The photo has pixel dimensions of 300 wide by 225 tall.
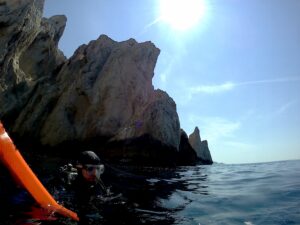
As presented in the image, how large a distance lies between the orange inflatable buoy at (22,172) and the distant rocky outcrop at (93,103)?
2305 centimetres

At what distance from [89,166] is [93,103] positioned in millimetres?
24307

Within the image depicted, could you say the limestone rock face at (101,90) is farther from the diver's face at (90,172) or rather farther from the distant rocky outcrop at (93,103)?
the diver's face at (90,172)

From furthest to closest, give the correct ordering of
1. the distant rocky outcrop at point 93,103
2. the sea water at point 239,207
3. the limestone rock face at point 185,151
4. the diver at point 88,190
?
1. the limestone rock face at point 185,151
2. the distant rocky outcrop at point 93,103
3. the diver at point 88,190
4. the sea water at point 239,207

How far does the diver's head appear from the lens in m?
5.93

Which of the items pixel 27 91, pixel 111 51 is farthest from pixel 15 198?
pixel 111 51

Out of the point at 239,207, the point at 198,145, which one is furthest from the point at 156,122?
the point at 198,145

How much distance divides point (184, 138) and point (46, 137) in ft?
58.9

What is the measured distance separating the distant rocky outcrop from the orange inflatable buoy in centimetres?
2305

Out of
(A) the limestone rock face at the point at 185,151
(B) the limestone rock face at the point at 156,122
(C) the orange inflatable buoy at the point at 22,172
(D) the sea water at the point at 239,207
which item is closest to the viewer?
(C) the orange inflatable buoy at the point at 22,172

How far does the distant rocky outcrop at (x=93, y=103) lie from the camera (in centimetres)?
2777

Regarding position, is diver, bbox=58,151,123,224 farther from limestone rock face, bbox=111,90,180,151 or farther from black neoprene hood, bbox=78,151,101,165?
limestone rock face, bbox=111,90,180,151

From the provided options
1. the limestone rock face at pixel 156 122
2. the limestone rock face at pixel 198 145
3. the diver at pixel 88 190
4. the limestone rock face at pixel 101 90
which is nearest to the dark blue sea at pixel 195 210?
the diver at pixel 88 190

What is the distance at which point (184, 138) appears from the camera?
38.4m

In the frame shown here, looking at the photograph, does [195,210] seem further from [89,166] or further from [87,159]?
[87,159]
